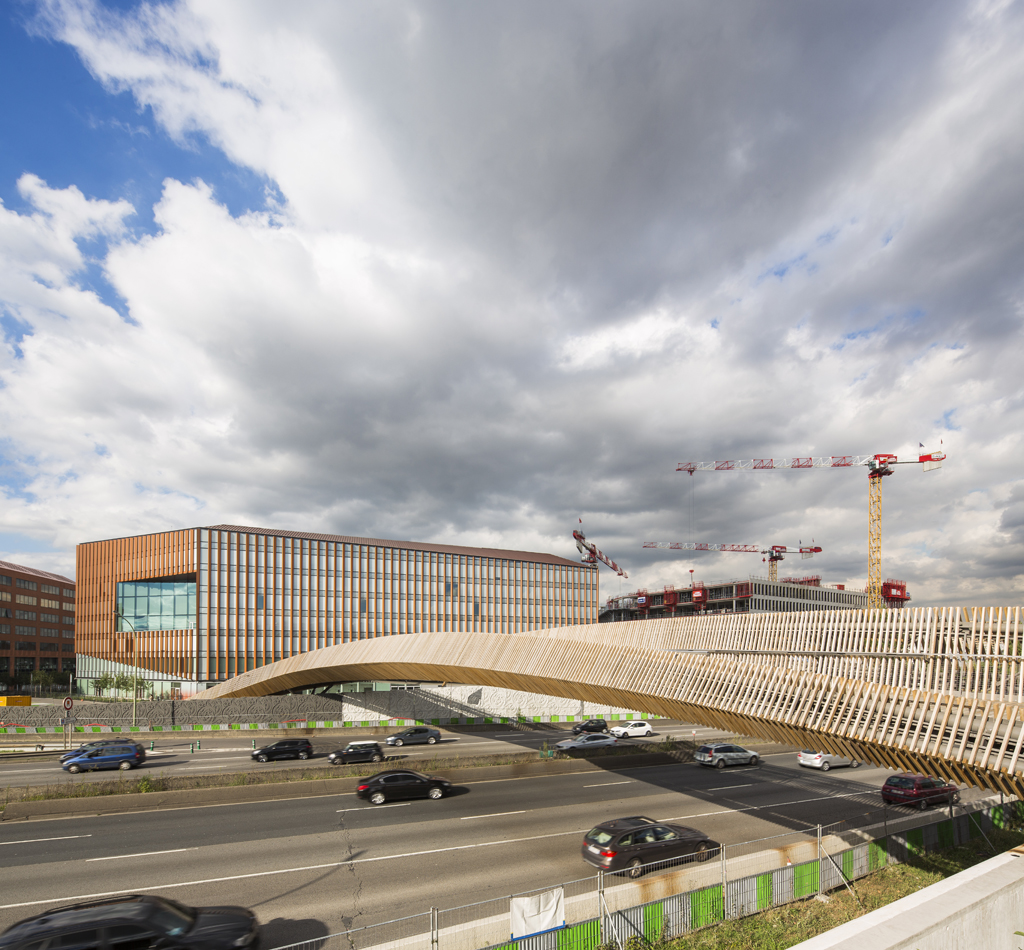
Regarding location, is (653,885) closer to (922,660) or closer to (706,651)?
(922,660)

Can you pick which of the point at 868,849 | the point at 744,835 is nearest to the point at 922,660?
the point at 868,849

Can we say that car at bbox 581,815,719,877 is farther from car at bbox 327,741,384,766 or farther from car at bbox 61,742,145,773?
car at bbox 61,742,145,773

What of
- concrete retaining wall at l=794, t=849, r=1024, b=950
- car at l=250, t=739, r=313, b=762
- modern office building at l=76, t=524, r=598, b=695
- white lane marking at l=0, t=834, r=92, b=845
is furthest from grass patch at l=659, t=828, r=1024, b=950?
modern office building at l=76, t=524, r=598, b=695

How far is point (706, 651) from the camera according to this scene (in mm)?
27219

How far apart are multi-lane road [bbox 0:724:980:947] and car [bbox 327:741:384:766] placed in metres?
6.98

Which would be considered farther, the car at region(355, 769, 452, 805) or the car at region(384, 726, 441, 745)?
the car at region(384, 726, 441, 745)

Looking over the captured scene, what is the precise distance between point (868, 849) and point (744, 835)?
4.33 m

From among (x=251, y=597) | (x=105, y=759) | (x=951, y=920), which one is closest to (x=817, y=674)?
(x=951, y=920)

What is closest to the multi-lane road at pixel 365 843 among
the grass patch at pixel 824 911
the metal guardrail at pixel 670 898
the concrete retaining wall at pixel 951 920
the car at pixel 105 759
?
the metal guardrail at pixel 670 898

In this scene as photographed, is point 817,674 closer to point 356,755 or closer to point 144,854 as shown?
point 144,854

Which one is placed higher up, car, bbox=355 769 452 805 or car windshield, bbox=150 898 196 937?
car windshield, bbox=150 898 196 937

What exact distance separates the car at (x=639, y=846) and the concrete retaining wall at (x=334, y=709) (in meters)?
33.9

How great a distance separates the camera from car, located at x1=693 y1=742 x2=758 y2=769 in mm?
31812

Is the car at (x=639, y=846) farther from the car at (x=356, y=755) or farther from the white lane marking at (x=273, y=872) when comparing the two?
the car at (x=356, y=755)
